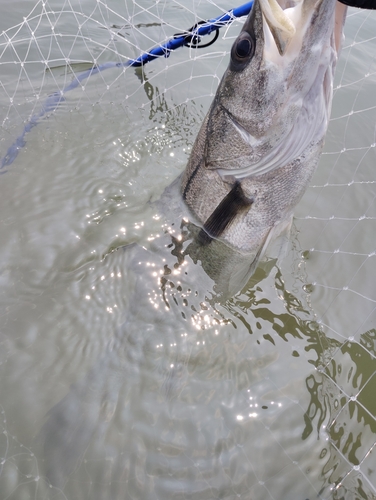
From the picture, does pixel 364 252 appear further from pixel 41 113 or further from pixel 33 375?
pixel 41 113

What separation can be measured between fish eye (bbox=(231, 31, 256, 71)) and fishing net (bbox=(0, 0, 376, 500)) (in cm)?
118

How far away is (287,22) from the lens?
1.60 metres

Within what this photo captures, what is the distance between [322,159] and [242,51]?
219 centimetres

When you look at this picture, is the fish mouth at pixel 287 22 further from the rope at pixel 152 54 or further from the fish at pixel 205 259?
the rope at pixel 152 54

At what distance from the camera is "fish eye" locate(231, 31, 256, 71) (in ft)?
6.02

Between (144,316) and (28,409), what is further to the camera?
(144,316)

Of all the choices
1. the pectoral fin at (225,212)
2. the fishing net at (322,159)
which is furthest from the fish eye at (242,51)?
the fishing net at (322,159)

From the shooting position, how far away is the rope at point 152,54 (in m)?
3.24

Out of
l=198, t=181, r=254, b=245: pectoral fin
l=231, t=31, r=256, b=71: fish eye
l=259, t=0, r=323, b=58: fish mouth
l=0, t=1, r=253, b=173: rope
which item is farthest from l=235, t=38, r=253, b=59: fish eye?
l=0, t=1, r=253, b=173: rope

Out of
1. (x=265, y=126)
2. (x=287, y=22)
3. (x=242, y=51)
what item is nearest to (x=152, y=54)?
(x=242, y=51)

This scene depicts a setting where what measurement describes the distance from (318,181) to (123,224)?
6.32 ft

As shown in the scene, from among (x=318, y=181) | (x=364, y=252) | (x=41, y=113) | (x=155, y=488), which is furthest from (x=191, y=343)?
(x=41, y=113)

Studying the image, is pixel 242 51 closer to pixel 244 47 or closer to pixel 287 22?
pixel 244 47

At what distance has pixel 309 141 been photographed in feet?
6.48
